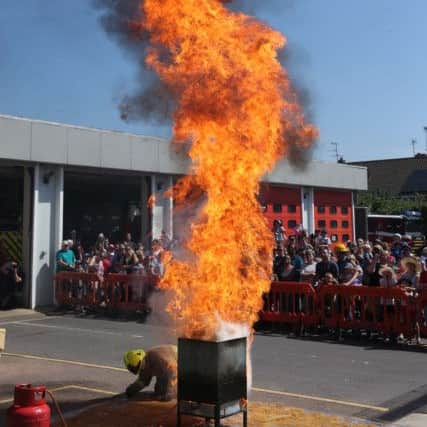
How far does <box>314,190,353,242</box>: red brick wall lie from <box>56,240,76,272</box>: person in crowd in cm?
1190

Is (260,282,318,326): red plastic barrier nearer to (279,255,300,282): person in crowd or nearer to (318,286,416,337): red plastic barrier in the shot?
(318,286,416,337): red plastic barrier

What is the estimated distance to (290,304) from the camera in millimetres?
12992

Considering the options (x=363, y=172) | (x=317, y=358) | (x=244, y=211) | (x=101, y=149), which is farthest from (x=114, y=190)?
(x=244, y=211)

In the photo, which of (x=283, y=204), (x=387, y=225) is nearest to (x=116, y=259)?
(x=283, y=204)

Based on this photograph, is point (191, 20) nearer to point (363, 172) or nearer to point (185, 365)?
point (185, 365)

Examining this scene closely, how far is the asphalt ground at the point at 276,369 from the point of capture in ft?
23.4

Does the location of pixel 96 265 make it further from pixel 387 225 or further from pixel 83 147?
pixel 387 225

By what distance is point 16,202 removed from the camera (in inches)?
848

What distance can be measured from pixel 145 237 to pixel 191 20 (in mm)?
13208

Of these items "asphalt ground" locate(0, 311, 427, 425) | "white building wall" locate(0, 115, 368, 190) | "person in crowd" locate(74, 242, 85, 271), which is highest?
"white building wall" locate(0, 115, 368, 190)

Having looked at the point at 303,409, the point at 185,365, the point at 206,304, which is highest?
the point at 206,304

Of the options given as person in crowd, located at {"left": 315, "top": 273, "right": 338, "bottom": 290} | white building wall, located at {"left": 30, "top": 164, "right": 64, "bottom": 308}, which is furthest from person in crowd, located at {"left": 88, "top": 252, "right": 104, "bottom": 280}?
person in crowd, located at {"left": 315, "top": 273, "right": 338, "bottom": 290}

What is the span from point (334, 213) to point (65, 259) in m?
13.6

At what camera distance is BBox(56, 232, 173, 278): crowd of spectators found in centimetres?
1588
